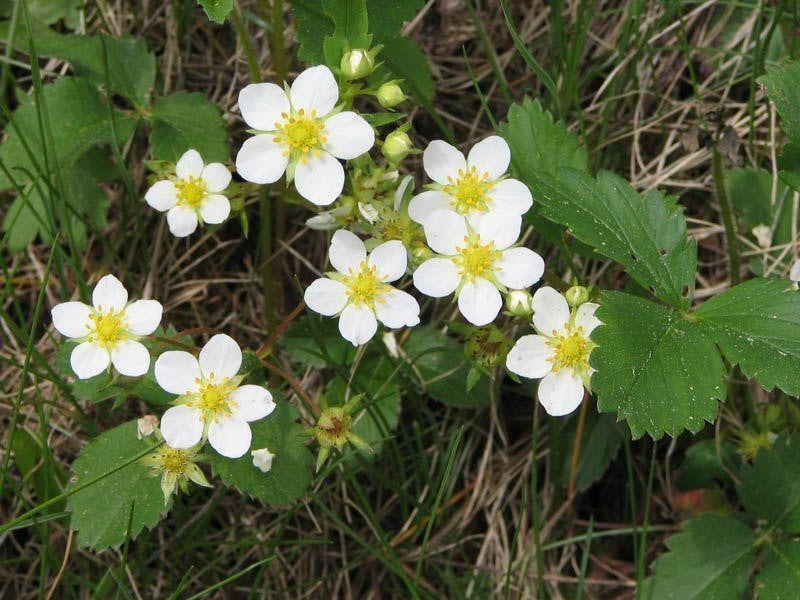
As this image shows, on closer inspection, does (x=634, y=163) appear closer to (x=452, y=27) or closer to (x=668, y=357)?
(x=452, y=27)

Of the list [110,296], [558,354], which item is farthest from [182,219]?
[558,354]

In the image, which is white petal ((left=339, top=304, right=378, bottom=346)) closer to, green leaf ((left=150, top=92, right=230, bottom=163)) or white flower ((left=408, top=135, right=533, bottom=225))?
white flower ((left=408, top=135, right=533, bottom=225))

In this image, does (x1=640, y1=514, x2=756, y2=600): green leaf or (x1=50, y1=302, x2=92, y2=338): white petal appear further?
(x1=640, y1=514, x2=756, y2=600): green leaf

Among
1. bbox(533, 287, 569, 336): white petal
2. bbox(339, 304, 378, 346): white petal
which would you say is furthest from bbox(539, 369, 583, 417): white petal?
bbox(339, 304, 378, 346): white petal

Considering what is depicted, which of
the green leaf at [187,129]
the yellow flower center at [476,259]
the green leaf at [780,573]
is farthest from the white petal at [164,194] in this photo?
the green leaf at [780,573]

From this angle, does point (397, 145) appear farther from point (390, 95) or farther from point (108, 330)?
point (108, 330)

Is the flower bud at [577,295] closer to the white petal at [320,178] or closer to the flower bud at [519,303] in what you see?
the flower bud at [519,303]
